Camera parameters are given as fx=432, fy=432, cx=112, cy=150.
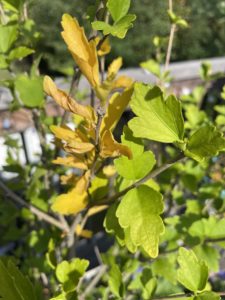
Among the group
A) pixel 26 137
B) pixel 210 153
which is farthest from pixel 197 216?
pixel 26 137

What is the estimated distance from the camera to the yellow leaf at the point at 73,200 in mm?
529

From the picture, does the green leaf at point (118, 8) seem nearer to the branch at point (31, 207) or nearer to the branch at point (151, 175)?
the branch at point (151, 175)

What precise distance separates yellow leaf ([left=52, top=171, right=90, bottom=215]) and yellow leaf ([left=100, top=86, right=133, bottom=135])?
0.08 m

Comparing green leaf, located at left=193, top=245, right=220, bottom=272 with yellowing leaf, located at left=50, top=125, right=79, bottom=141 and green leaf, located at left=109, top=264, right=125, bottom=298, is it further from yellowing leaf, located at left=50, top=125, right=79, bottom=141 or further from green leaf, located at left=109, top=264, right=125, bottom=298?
yellowing leaf, located at left=50, top=125, right=79, bottom=141

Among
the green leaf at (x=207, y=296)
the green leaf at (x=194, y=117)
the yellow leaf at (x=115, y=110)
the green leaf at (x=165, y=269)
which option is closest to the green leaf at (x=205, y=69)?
the green leaf at (x=194, y=117)

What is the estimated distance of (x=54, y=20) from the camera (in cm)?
436

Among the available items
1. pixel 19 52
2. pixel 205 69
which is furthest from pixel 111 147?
pixel 205 69

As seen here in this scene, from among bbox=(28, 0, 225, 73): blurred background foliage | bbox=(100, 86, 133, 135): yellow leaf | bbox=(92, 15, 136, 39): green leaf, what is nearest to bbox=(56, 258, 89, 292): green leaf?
bbox=(100, 86, 133, 135): yellow leaf

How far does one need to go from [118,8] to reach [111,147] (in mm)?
146

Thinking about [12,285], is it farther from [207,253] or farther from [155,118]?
[207,253]

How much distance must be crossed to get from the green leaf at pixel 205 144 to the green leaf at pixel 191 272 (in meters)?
0.11

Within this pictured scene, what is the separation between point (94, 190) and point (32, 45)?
0.95 feet

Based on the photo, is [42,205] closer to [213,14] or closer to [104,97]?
[104,97]

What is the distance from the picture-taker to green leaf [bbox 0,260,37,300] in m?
0.43
